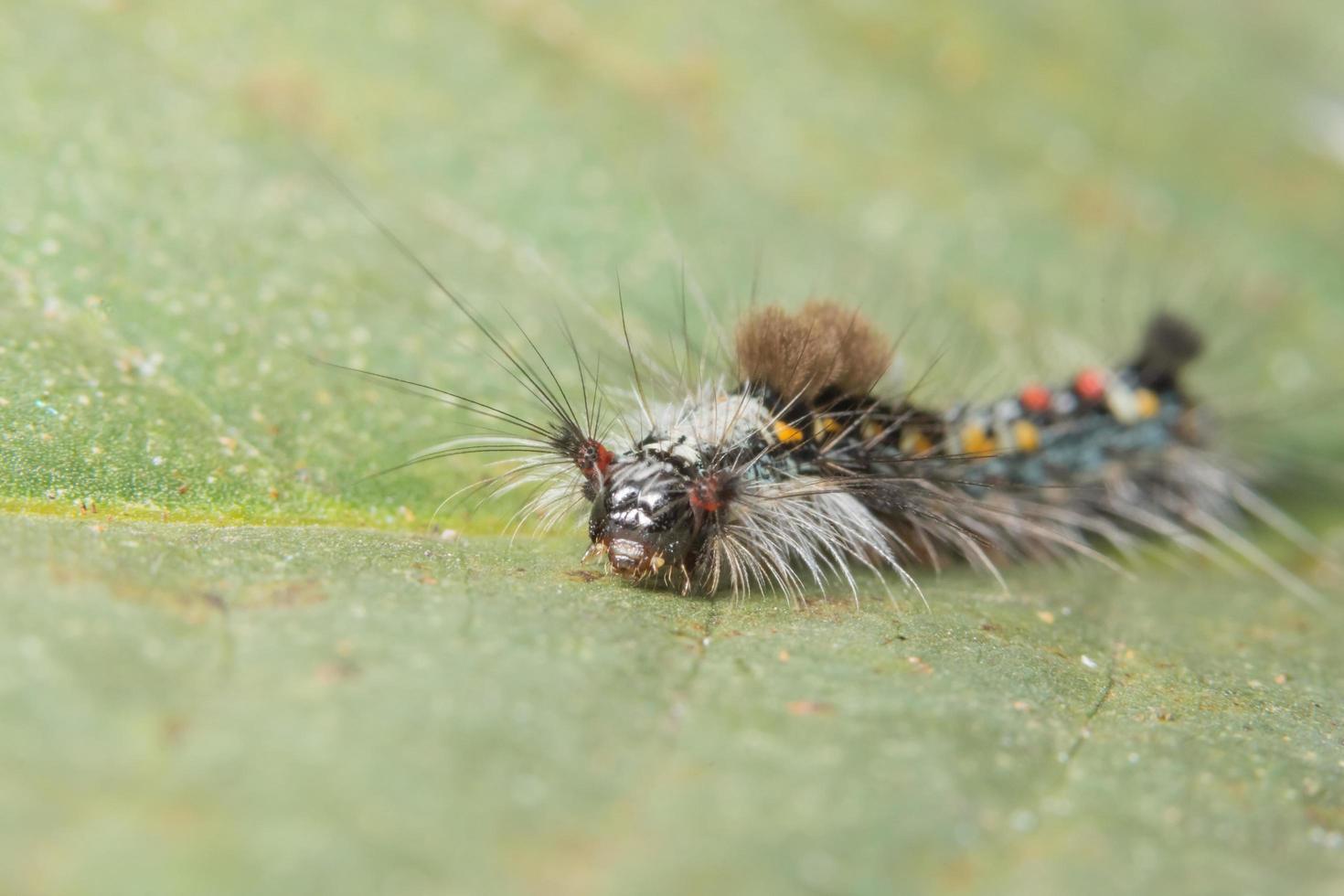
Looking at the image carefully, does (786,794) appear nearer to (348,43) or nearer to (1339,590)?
(1339,590)

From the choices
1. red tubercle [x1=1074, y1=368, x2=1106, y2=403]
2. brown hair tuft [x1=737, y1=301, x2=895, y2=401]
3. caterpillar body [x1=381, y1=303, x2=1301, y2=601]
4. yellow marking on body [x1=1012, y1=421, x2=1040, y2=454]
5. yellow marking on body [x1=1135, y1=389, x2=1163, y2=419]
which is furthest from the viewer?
yellow marking on body [x1=1135, y1=389, x2=1163, y2=419]

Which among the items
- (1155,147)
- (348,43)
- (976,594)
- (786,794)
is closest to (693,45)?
(348,43)

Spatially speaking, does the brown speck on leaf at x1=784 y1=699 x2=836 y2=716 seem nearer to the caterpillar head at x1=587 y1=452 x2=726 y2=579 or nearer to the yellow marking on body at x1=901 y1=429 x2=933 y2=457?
the caterpillar head at x1=587 y1=452 x2=726 y2=579

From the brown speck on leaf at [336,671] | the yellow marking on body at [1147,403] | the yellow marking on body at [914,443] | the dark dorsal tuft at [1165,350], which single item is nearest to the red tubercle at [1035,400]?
the yellow marking on body at [1147,403]

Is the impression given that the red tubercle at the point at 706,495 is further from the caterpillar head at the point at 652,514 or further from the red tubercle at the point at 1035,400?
the red tubercle at the point at 1035,400

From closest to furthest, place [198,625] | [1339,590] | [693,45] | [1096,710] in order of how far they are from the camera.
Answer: [198,625] → [1096,710] → [1339,590] → [693,45]

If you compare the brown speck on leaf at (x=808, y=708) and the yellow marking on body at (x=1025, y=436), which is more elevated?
the yellow marking on body at (x=1025, y=436)

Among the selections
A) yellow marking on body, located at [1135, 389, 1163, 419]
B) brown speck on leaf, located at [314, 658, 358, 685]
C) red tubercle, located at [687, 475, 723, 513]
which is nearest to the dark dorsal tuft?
→ yellow marking on body, located at [1135, 389, 1163, 419]
